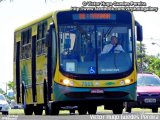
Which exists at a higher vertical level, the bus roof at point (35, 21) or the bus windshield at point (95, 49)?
the bus roof at point (35, 21)

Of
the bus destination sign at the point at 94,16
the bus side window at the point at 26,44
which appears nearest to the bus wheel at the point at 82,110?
the bus side window at the point at 26,44

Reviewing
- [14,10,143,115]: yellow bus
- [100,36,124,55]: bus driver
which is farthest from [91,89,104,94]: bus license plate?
[100,36,124,55]: bus driver

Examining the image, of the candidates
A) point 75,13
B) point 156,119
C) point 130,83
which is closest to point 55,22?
point 75,13

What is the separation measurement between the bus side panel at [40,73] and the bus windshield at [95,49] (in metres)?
2.06

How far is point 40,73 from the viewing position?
104 feet

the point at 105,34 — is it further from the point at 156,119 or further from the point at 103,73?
the point at 156,119

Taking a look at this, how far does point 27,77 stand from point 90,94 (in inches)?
228

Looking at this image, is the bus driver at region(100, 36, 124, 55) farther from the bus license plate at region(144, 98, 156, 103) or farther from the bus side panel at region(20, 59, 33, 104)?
the bus license plate at region(144, 98, 156, 103)

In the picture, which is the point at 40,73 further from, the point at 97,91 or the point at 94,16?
the point at 94,16

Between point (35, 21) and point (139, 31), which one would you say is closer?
point (139, 31)

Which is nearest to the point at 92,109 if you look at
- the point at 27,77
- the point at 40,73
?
the point at 40,73

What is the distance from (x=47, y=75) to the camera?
98.7 feet

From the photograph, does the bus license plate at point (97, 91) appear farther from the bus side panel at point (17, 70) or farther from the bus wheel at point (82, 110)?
the bus side panel at point (17, 70)

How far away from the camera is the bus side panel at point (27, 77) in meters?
33.6
